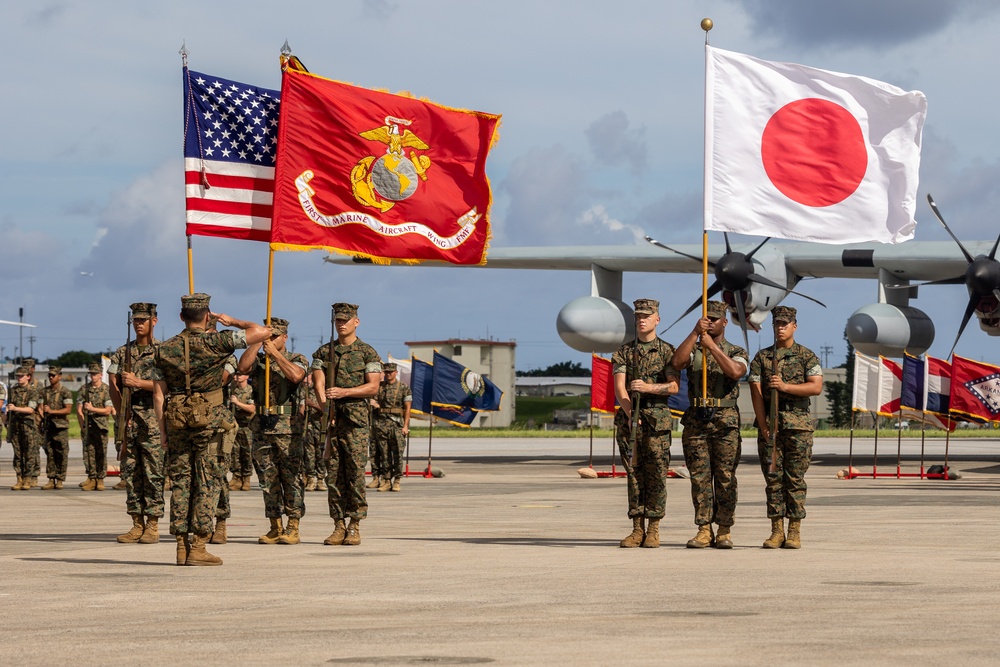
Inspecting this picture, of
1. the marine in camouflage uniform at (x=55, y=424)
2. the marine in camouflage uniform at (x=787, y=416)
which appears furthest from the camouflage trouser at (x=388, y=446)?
the marine in camouflage uniform at (x=787, y=416)

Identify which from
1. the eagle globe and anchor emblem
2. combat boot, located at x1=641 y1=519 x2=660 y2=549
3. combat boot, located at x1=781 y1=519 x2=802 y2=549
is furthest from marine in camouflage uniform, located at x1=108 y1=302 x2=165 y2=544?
combat boot, located at x1=781 y1=519 x2=802 y2=549

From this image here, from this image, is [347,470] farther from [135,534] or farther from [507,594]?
[507,594]

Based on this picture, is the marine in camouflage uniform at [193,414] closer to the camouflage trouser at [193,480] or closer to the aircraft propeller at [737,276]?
the camouflage trouser at [193,480]

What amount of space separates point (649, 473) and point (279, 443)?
3217mm

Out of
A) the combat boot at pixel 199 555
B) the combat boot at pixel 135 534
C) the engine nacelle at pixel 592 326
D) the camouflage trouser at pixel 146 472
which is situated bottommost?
the combat boot at pixel 135 534

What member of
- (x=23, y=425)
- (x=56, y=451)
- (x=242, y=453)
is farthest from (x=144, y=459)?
(x=56, y=451)

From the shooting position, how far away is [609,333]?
30.0 meters

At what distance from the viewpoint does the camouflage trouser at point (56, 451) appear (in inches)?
807

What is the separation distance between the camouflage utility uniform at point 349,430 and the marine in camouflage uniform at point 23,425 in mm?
10293

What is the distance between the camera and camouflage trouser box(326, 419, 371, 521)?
11.4 m

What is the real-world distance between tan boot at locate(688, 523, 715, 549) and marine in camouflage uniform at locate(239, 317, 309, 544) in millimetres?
3412

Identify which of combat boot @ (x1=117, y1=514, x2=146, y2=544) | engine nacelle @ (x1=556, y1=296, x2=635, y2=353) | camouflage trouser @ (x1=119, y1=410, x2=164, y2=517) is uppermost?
engine nacelle @ (x1=556, y1=296, x2=635, y2=353)

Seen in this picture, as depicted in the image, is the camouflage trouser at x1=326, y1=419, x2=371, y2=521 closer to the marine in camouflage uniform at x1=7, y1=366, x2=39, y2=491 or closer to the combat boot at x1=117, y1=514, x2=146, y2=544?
the combat boot at x1=117, y1=514, x2=146, y2=544

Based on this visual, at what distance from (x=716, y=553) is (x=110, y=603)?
5137 mm
